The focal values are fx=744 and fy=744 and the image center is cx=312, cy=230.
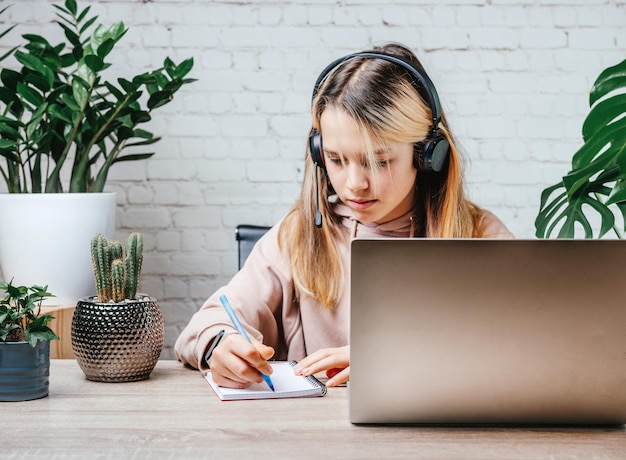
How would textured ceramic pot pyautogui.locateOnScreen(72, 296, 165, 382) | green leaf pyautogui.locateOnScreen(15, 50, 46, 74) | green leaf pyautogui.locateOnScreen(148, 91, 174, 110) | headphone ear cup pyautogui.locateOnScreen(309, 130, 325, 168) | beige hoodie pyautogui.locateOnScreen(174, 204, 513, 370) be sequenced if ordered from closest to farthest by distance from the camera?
textured ceramic pot pyautogui.locateOnScreen(72, 296, 165, 382) < headphone ear cup pyautogui.locateOnScreen(309, 130, 325, 168) < beige hoodie pyautogui.locateOnScreen(174, 204, 513, 370) < green leaf pyautogui.locateOnScreen(15, 50, 46, 74) < green leaf pyautogui.locateOnScreen(148, 91, 174, 110)

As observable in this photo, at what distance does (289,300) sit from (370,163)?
384mm

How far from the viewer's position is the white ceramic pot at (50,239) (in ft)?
6.40

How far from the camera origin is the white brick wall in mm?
2430

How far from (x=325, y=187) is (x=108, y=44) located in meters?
0.80

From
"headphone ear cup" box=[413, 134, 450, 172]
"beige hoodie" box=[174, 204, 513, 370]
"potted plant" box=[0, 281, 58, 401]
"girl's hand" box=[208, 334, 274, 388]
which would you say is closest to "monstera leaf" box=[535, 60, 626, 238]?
"beige hoodie" box=[174, 204, 513, 370]

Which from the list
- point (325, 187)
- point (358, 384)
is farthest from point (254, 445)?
point (325, 187)

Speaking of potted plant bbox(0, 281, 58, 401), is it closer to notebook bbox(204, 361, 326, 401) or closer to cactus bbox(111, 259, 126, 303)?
cactus bbox(111, 259, 126, 303)

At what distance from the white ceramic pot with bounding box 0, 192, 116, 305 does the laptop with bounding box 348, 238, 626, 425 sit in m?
1.30

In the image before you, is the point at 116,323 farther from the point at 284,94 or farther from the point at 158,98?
the point at 284,94

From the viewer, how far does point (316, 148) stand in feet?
4.53

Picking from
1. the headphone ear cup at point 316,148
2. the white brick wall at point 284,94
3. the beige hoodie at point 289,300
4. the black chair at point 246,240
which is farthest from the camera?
the white brick wall at point 284,94

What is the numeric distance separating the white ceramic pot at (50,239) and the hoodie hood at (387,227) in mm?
811

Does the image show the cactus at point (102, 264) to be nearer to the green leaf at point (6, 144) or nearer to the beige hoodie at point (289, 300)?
the beige hoodie at point (289, 300)

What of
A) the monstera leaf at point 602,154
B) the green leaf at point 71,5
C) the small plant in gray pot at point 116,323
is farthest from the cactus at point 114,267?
the green leaf at point 71,5
